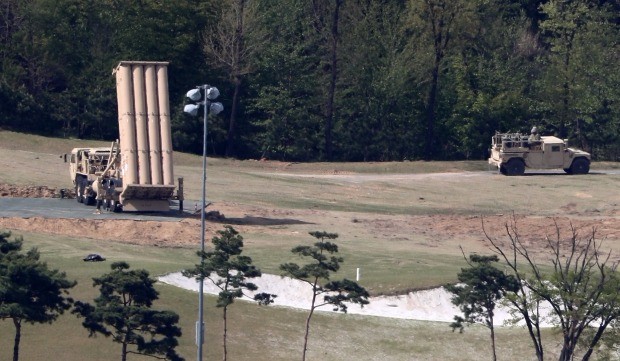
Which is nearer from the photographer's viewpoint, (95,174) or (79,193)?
(95,174)

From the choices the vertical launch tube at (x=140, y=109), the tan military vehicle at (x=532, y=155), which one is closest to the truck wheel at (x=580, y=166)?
the tan military vehicle at (x=532, y=155)

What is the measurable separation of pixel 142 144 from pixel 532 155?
1222 inches

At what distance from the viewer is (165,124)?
52000mm

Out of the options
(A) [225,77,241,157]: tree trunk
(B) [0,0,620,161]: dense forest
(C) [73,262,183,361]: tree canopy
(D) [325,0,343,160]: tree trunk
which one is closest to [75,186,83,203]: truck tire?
(C) [73,262,183,361]: tree canopy

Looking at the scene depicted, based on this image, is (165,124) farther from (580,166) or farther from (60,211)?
(580,166)

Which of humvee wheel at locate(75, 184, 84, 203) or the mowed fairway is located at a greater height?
humvee wheel at locate(75, 184, 84, 203)

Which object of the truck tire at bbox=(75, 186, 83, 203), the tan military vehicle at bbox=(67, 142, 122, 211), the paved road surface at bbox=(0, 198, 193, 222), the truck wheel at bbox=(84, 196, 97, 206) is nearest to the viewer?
the paved road surface at bbox=(0, 198, 193, 222)

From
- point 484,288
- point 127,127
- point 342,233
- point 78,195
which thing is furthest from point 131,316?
point 78,195

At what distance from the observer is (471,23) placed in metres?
86.8

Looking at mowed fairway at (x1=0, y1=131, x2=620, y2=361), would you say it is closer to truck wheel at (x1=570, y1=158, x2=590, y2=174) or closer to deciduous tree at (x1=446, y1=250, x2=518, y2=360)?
truck wheel at (x1=570, y1=158, x2=590, y2=174)

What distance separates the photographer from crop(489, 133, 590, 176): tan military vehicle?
74750 mm

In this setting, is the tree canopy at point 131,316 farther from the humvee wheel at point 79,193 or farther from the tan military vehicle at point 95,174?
the humvee wheel at point 79,193

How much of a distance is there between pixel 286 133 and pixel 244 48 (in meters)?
6.64

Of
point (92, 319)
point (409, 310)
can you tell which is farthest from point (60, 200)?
point (92, 319)
